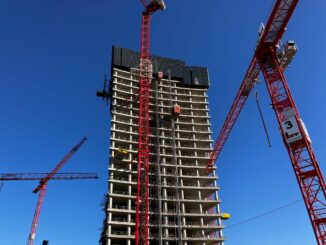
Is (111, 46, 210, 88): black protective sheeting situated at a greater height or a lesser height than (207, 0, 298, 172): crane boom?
greater

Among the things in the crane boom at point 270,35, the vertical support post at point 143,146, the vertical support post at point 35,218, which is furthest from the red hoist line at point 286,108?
the vertical support post at point 35,218

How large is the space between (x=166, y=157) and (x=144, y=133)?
1262cm

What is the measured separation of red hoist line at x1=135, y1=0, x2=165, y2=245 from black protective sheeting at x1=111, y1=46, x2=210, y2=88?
1307cm

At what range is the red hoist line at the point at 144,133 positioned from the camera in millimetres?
72938

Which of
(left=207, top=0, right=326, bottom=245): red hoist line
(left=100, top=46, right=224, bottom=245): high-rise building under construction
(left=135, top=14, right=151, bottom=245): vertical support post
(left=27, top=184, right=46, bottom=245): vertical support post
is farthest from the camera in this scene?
(left=27, top=184, right=46, bottom=245): vertical support post

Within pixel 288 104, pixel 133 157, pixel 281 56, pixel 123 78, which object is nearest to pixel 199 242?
pixel 133 157

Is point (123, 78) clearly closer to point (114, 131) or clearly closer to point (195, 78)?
point (114, 131)

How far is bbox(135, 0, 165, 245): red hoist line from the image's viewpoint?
239 feet

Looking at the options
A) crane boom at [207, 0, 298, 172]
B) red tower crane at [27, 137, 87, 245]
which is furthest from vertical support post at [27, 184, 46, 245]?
crane boom at [207, 0, 298, 172]

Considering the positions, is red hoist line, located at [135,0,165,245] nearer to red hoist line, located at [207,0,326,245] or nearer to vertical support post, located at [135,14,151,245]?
vertical support post, located at [135,14,151,245]

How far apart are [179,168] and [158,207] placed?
15684mm

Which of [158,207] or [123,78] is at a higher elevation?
[123,78]

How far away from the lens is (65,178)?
5064 inches

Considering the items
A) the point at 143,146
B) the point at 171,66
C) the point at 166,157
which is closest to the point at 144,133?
the point at 143,146
